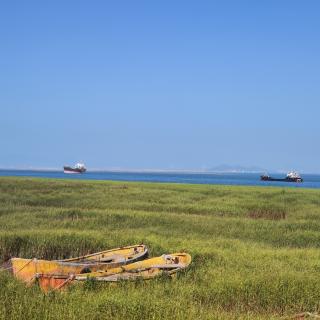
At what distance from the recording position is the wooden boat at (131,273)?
41.3 ft

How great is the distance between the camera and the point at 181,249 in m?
17.4

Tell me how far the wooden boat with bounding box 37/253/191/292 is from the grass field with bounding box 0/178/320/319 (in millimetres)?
272

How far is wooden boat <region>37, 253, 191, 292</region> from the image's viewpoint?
1258 cm

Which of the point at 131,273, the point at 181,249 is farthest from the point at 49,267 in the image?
the point at 181,249

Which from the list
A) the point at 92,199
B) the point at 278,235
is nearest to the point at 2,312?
the point at 278,235

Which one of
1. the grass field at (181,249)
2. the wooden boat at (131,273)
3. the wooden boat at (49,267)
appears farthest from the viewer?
the wooden boat at (49,267)

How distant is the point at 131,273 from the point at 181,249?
13.9 feet

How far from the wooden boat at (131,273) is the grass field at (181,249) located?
0.27 metres

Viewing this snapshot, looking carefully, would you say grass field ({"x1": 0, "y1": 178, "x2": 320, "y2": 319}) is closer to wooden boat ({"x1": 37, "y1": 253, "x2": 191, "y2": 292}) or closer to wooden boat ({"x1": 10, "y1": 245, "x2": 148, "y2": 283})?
wooden boat ({"x1": 37, "y1": 253, "x2": 191, "y2": 292})

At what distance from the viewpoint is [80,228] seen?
22.0 meters

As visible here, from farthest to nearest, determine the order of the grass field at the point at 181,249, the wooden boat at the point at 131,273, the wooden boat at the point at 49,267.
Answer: the wooden boat at the point at 49,267
the wooden boat at the point at 131,273
the grass field at the point at 181,249

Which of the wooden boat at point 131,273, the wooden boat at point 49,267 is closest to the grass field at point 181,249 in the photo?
the wooden boat at point 131,273

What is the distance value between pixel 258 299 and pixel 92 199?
2256cm

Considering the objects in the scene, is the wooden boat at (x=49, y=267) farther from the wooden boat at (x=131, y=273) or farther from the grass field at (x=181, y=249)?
the grass field at (x=181, y=249)
